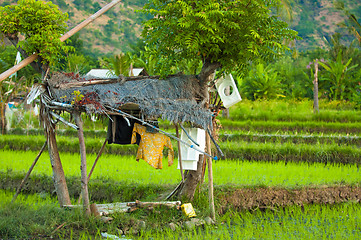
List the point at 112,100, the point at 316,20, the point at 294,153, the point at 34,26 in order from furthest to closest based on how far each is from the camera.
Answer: the point at 316,20
the point at 294,153
the point at 34,26
the point at 112,100

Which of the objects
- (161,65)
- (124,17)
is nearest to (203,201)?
(161,65)

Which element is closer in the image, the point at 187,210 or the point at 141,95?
the point at 141,95

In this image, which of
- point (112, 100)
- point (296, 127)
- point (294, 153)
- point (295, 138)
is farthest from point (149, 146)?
point (296, 127)

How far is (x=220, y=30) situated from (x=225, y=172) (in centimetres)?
341

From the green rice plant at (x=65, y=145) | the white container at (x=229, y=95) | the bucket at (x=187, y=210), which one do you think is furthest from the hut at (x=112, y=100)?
the green rice plant at (x=65, y=145)

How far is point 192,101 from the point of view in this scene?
5.76m

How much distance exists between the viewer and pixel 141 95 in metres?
5.52

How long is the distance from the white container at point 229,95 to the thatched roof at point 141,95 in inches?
13.9

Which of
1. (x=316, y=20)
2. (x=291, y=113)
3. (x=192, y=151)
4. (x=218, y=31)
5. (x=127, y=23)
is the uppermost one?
(x=316, y=20)

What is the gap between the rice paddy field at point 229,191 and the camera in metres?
5.10

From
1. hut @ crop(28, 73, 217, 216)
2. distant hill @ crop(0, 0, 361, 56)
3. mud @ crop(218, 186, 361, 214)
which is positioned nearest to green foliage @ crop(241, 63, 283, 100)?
mud @ crop(218, 186, 361, 214)

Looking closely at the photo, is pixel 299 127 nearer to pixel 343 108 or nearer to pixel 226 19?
pixel 343 108

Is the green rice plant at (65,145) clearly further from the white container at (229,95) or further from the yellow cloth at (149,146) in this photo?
the white container at (229,95)

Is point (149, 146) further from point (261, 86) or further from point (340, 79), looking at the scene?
point (340, 79)
